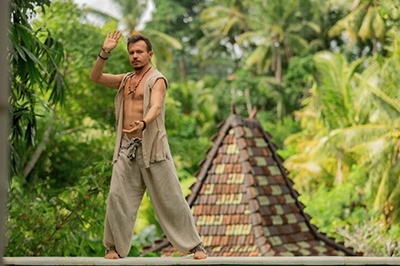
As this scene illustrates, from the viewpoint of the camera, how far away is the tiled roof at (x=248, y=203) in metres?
10.6

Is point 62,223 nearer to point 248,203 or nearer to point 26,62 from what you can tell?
point 248,203

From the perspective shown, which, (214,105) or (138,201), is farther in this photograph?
(214,105)

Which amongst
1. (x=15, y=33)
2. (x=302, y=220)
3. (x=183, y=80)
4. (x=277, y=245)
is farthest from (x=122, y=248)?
(x=183, y=80)

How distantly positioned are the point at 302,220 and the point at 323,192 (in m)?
14.5

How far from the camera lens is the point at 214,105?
3662 cm

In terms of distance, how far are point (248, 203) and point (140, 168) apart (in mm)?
5765

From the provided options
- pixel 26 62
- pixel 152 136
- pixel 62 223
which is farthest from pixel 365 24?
pixel 152 136

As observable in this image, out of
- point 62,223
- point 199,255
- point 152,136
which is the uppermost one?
point 152,136

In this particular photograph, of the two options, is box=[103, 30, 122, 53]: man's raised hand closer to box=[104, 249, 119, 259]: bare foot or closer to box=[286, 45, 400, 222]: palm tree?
box=[104, 249, 119, 259]: bare foot

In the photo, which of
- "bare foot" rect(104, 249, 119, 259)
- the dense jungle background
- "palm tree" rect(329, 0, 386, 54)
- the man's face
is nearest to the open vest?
the man's face

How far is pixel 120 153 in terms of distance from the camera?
510cm

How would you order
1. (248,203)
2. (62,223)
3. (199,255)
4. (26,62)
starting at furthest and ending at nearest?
1. (248,203)
2. (62,223)
3. (26,62)
4. (199,255)

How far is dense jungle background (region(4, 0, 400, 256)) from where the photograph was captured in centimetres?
1020

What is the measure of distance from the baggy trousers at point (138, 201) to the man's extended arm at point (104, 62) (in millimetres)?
318
